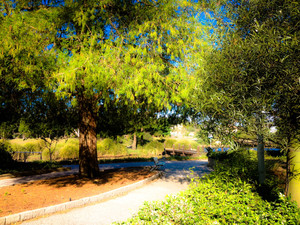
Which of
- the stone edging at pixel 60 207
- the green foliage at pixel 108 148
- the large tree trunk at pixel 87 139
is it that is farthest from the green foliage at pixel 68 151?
the stone edging at pixel 60 207

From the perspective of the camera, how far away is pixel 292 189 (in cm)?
427

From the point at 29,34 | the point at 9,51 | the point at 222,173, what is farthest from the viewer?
the point at 222,173

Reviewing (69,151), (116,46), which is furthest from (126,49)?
(69,151)

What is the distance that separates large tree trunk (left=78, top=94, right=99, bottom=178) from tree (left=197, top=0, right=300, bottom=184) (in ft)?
20.6

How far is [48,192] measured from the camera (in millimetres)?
7711

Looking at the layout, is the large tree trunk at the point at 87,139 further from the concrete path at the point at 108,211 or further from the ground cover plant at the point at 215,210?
the ground cover plant at the point at 215,210

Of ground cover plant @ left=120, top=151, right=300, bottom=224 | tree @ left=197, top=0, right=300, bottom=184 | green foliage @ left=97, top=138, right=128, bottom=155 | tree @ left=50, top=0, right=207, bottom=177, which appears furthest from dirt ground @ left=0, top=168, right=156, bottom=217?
green foliage @ left=97, top=138, right=128, bottom=155

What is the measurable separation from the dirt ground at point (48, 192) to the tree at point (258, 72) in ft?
18.1

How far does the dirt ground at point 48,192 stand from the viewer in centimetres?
621

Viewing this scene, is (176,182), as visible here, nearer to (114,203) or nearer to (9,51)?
(114,203)

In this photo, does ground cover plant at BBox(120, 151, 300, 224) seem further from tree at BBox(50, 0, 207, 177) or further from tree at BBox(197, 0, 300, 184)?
tree at BBox(50, 0, 207, 177)

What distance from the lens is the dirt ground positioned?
621 centimetres

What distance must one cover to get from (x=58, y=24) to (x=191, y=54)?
184 inches

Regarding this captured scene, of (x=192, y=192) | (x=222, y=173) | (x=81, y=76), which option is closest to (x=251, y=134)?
(x=192, y=192)
